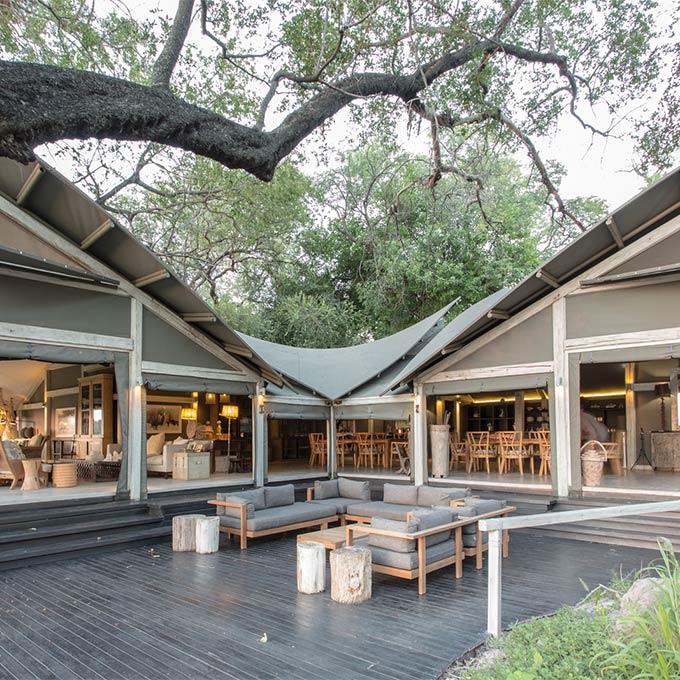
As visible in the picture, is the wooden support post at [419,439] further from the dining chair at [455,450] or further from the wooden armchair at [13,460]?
the wooden armchair at [13,460]

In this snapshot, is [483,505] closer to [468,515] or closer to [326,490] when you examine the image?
[468,515]

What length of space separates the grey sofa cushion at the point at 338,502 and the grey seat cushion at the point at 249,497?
3.04ft

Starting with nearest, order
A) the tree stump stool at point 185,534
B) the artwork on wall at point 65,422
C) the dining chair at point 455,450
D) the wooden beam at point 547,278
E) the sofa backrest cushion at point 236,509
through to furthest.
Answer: the tree stump stool at point 185,534 → the sofa backrest cushion at point 236,509 → the wooden beam at point 547,278 → the dining chair at point 455,450 → the artwork on wall at point 65,422

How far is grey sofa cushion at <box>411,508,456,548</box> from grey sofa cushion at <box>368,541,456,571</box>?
8 centimetres

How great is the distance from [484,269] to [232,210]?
26.6 feet

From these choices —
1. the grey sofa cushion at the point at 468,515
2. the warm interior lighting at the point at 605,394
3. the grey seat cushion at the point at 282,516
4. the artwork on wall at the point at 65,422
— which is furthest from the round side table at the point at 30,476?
the warm interior lighting at the point at 605,394

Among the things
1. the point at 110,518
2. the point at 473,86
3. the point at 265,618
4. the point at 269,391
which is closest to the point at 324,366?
the point at 269,391

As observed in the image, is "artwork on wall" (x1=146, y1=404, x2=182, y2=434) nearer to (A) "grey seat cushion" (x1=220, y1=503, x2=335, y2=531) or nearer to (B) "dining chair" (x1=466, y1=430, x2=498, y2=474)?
(A) "grey seat cushion" (x1=220, y1=503, x2=335, y2=531)

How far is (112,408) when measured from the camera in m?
12.2

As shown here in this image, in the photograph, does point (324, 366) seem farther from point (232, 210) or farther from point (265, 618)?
point (265, 618)

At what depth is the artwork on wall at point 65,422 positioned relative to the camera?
12.7m

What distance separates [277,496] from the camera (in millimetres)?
8172

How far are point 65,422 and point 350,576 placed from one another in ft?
33.0

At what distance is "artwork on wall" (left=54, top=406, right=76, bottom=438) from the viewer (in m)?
12.7
